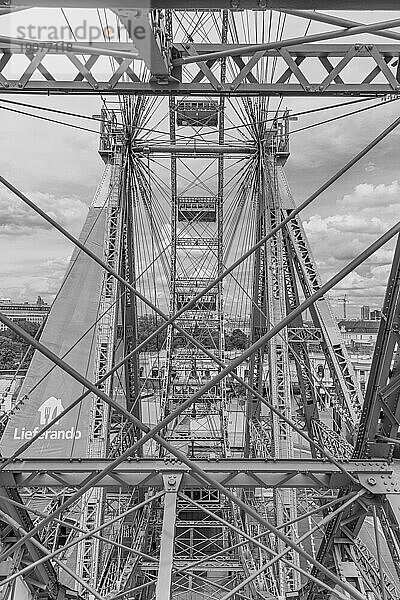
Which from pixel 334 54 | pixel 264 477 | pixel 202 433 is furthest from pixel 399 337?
pixel 202 433

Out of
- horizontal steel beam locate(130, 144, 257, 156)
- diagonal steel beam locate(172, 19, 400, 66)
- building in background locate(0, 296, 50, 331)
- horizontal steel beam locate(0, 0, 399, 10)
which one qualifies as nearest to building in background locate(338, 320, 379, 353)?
horizontal steel beam locate(130, 144, 257, 156)

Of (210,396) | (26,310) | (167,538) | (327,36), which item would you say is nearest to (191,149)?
(26,310)

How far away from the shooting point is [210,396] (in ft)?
50.6

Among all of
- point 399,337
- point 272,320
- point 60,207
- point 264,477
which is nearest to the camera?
point 399,337

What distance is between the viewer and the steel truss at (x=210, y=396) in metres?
4.20

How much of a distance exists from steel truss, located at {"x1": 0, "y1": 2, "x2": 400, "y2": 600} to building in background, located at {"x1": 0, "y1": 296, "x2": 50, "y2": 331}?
0.46 metres

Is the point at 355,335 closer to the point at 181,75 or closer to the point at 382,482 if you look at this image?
the point at 382,482

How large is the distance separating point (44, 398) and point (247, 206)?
6.22m

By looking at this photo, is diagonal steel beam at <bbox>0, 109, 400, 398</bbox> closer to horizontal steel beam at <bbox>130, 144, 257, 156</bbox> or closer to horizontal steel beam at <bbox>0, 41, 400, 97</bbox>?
horizontal steel beam at <bbox>0, 41, 400, 97</bbox>

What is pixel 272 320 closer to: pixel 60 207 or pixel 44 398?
pixel 44 398

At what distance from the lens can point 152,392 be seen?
15500mm

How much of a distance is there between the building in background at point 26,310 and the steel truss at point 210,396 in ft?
1.53

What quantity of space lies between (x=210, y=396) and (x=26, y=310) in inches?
252

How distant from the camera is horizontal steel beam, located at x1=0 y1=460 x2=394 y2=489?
172 inches
